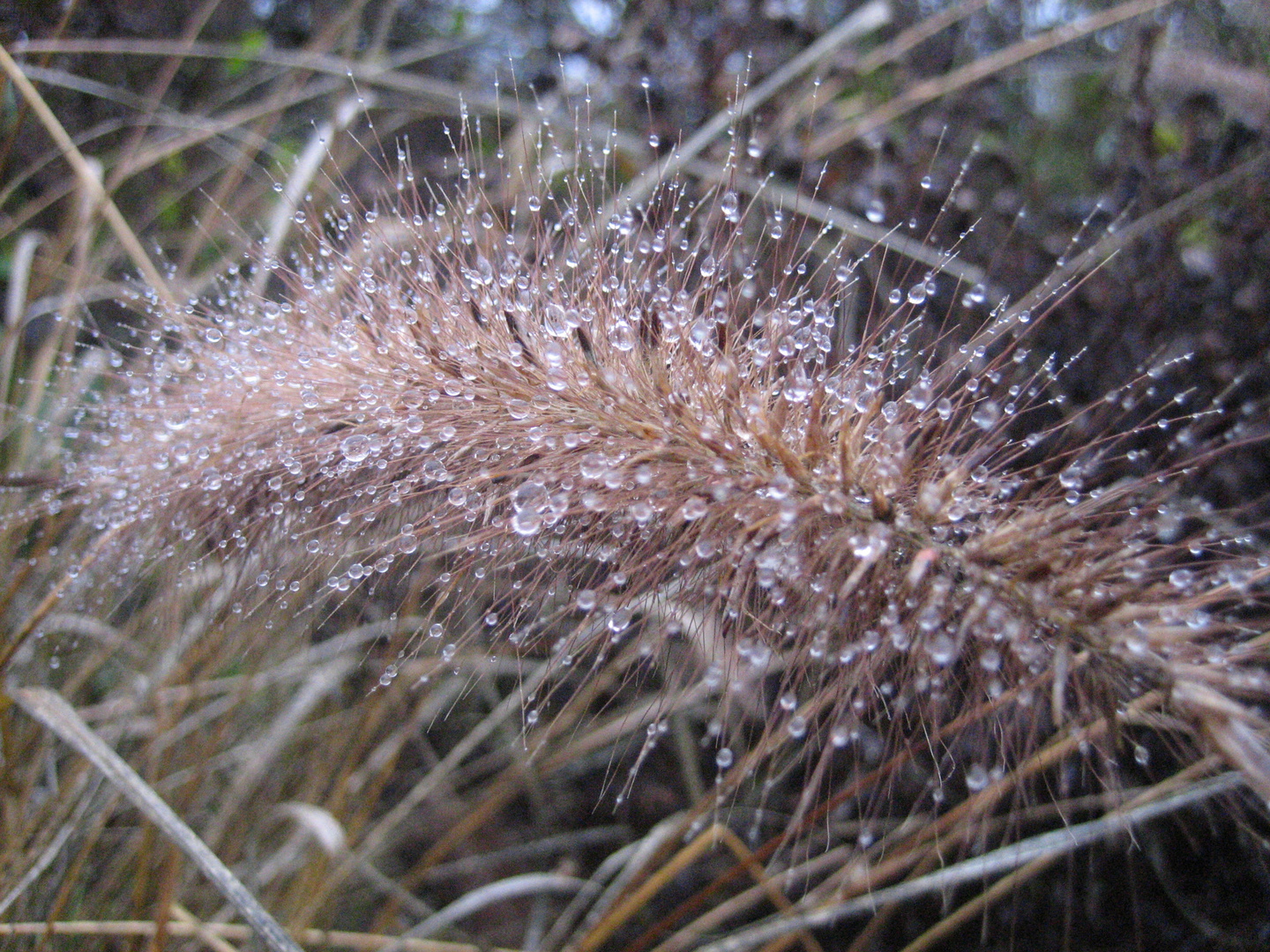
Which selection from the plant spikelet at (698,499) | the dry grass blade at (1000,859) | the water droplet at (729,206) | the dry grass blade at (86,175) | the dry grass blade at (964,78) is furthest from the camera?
the dry grass blade at (964,78)

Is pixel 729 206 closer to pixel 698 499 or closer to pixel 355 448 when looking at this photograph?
pixel 698 499

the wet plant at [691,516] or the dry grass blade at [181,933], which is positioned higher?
the wet plant at [691,516]

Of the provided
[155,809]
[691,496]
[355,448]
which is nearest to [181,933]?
[155,809]

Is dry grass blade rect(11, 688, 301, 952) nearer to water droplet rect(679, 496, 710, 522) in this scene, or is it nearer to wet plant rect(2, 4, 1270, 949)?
wet plant rect(2, 4, 1270, 949)

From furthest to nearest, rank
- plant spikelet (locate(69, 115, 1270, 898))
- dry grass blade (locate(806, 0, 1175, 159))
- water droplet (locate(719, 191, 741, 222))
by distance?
dry grass blade (locate(806, 0, 1175, 159)), water droplet (locate(719, 191, 741, 222)), plant spikelet (locate(69, 115, 1270, 898))

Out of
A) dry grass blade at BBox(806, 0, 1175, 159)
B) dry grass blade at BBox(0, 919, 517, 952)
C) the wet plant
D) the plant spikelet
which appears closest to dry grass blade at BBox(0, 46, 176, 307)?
the wet plant

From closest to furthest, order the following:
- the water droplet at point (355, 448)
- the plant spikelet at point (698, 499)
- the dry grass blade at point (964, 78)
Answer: the plant spikelet at point (698, 499)
the water droplet at point (355, 448)
the dry grass blade at point (964, 78)

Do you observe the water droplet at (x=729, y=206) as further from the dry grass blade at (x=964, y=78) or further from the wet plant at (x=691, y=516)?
the dry grass blade at (x=964, y=78)

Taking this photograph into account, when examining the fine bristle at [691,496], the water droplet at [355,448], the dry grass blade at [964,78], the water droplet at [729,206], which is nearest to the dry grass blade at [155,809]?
the fine bristle at [691,496]
